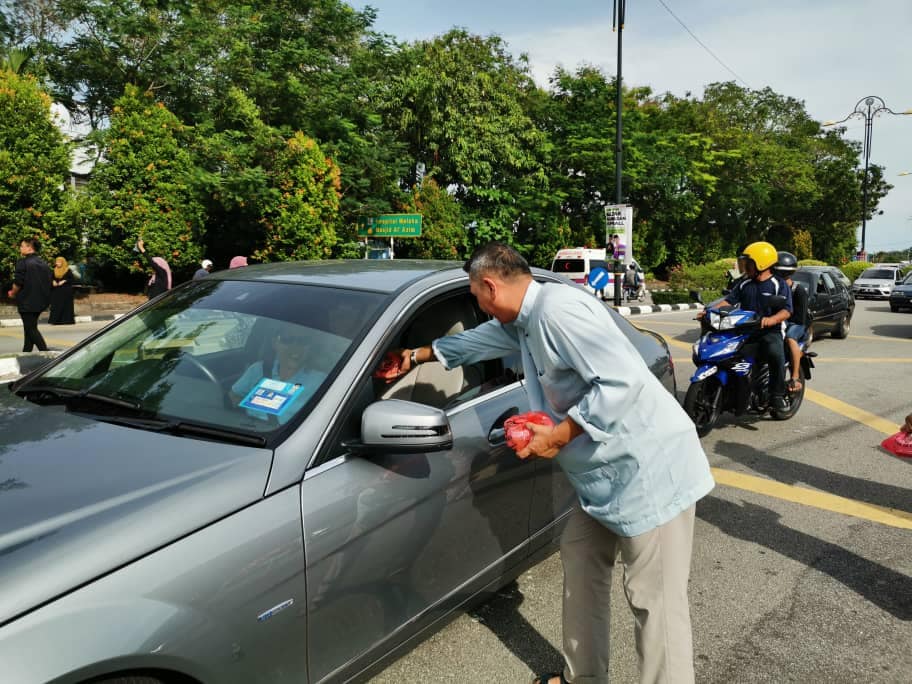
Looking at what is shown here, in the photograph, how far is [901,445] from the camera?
314 cm

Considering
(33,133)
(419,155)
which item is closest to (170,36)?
(33,133)

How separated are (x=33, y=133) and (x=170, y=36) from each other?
311 inches

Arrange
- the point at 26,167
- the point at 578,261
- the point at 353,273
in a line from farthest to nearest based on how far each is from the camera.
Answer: the point at 578,261 → the point at 26,167 → the point at 353,273

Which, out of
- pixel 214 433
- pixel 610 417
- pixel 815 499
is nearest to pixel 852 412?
pixel 815 499

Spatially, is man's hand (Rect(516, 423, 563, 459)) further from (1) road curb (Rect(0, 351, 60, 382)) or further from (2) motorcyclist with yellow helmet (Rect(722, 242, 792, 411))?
(1) road curb (Rect(0, 351, 60, 382))

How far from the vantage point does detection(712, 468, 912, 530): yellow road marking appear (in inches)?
173

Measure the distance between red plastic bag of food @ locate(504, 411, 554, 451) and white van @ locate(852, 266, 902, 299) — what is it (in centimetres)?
3191

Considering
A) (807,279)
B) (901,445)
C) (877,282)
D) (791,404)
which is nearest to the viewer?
(901,445)

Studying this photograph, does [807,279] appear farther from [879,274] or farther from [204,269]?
[879,274]

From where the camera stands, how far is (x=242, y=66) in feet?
70.4

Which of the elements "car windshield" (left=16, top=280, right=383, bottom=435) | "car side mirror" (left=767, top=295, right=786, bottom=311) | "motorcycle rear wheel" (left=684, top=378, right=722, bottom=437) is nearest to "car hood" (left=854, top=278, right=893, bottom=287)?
"car side mirror" (left=767, top=295, right=786, bottom=311)

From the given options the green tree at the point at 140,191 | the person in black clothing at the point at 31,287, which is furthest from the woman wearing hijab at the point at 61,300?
the green tree at the point at 140,191

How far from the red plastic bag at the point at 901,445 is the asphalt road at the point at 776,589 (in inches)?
29.3

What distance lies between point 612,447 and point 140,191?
20672 millimetres
